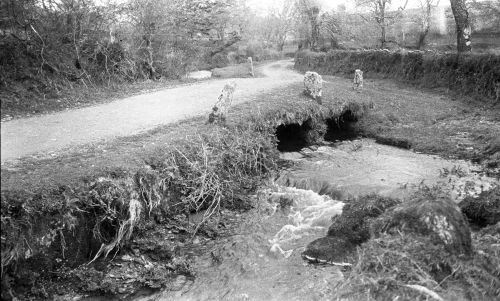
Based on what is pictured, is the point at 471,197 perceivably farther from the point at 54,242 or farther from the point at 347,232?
the point at 54,242

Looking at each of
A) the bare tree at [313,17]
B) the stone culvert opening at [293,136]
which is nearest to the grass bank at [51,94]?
the stone culvert opening at [293,136]

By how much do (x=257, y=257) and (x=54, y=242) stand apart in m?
3.40

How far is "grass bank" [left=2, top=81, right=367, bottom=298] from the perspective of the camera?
22.6 ft

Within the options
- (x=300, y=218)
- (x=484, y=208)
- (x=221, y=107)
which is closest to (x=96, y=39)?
(x=221, y=107)

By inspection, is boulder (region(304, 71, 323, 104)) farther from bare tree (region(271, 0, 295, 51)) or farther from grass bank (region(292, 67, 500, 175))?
bare tree (region(271, 0, 295, 51))

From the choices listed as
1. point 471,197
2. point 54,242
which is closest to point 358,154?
point 471,197

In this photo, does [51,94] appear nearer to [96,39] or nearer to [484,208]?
[96,39]

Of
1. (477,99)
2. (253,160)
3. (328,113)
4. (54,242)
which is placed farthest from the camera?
(477,99)

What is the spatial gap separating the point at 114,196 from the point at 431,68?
65.0ft

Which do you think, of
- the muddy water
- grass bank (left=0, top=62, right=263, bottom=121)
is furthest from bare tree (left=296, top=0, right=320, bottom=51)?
the muddy water

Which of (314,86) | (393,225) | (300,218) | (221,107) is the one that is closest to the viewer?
(393,225)

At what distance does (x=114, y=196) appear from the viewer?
8070 millimetres

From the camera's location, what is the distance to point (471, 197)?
9250 mm

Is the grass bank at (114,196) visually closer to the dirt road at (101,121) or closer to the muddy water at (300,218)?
the muddy water at (300,218)
